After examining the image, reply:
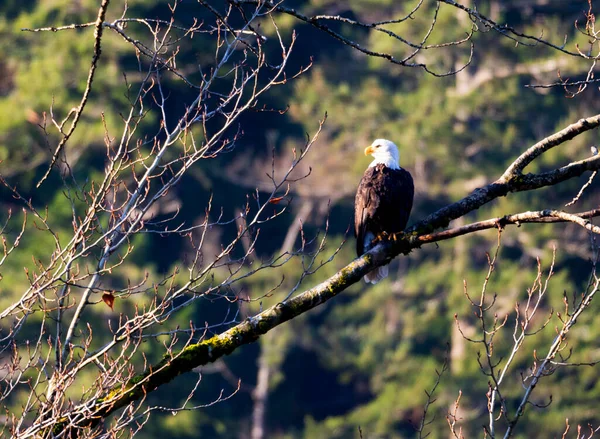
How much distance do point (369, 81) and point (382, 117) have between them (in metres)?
1.16

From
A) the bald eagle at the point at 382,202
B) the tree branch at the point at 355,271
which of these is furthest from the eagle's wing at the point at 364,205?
the tree branch at the point at 355,271

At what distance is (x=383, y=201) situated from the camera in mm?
6656

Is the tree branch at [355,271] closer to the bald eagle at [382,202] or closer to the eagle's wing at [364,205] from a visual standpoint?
the bald eagle at [382,202]

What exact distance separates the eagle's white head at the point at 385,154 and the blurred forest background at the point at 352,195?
8.77 m

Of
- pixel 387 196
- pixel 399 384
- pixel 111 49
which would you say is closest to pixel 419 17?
pixel 111 49

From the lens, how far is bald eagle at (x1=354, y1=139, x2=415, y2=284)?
21.9ft

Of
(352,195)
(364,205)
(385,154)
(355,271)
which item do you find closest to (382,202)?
(364,205)

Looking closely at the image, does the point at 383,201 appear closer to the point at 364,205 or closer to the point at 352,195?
the point at 364,205

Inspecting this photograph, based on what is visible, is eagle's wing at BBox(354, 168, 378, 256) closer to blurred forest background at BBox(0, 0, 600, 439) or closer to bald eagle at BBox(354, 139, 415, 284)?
bald eagle at BBox(354, 139, 415, 284)

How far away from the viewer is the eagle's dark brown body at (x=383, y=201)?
21.9 ft

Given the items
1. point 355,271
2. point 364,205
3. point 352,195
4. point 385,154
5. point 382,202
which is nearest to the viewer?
point 355,271

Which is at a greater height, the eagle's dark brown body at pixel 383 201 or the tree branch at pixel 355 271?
the eagle's dark brown body at pixel 383 201

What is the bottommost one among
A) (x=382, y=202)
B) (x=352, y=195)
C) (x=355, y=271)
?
(x=355, y=271)

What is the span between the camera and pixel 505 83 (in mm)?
18312
